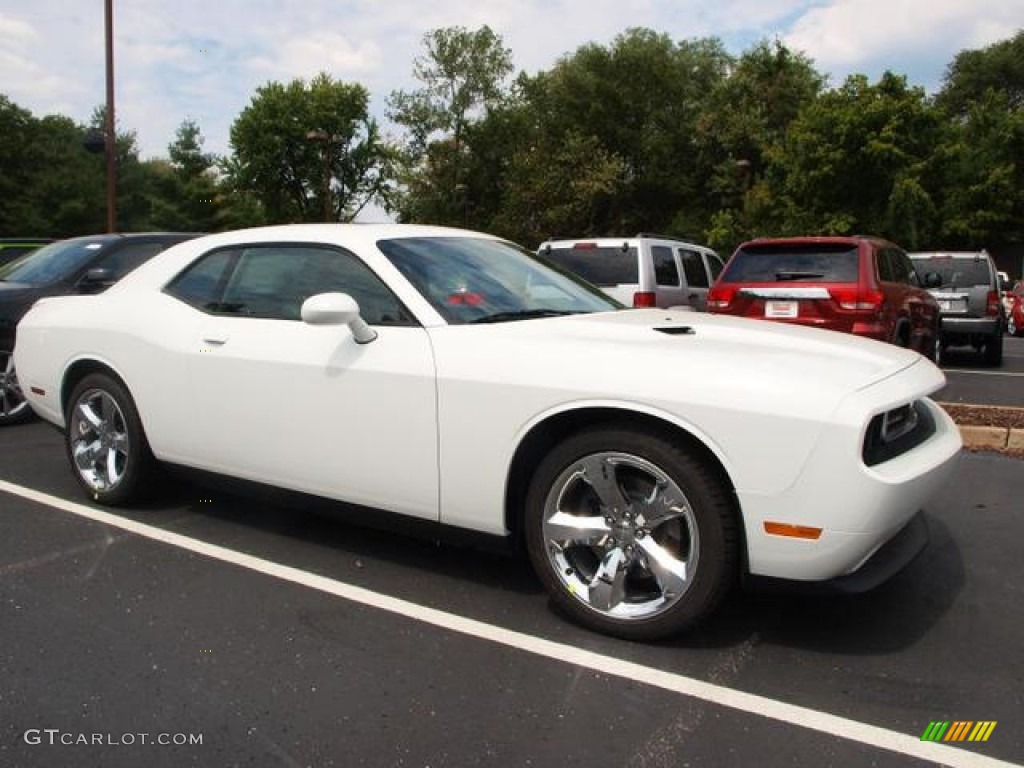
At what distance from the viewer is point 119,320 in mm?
4383

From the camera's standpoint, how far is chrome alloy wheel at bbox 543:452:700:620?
9.39ft

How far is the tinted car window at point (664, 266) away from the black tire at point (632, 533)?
6923mm

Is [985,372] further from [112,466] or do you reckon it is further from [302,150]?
[302,150]

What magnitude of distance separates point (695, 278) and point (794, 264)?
3303 millimetres

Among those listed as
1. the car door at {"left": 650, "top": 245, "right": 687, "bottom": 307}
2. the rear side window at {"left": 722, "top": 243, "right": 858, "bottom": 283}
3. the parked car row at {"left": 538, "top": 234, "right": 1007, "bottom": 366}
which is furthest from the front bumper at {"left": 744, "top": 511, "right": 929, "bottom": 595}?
the car door at {"left": 650, "top": 245, "right": 687, "bottom": 307}

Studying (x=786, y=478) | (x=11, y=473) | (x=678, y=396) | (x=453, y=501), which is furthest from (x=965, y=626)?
(x=11, y=473)

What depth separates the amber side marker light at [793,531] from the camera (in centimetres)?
263

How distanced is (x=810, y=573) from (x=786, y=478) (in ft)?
1.08

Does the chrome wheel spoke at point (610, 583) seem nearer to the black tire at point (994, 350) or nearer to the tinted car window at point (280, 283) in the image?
the tinted car window at point (280, 283)

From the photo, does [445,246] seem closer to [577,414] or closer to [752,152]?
[577,414]

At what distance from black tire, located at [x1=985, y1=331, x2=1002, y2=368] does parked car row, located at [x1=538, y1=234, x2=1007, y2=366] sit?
0.02 meters

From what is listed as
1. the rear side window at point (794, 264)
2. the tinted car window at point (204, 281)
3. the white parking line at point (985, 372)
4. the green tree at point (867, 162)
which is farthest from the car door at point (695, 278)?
the green tree at point (867, 162)

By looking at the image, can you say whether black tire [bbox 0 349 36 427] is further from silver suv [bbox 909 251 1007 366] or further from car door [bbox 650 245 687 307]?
silver suv [bbox 909 251 1007 366]

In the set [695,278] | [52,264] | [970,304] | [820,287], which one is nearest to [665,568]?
[820,287]
